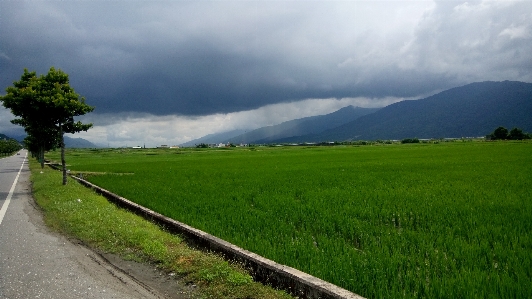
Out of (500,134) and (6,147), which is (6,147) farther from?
(500,134)

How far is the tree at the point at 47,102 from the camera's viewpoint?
1578 centimetres

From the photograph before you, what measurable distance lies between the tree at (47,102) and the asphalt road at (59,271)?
947cm

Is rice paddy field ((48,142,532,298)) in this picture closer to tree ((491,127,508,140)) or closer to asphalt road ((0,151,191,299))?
asphalt road ((0,151,191,299))

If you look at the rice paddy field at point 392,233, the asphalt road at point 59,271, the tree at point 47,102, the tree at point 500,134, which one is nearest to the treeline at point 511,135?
the tree at point 500,134

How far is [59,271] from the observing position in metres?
5.32

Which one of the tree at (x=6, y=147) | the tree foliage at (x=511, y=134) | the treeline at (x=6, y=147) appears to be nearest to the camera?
the tree foliage at (x=511, y=134)

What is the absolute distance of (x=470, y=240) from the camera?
5.79m

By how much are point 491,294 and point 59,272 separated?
5.54 m

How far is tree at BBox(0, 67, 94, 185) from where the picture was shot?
15784mm

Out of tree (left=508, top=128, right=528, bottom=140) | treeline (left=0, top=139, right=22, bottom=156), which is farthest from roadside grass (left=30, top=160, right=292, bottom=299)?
treeline (left=0, top=139, right=22, bottom=156)

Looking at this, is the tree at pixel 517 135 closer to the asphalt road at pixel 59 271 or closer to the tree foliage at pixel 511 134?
the tree foliage at pixel 511 134

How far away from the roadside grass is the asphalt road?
0.33m

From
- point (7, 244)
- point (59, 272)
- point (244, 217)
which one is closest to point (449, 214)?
point (244, 217)

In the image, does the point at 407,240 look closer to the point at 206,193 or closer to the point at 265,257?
the point at 265,257
